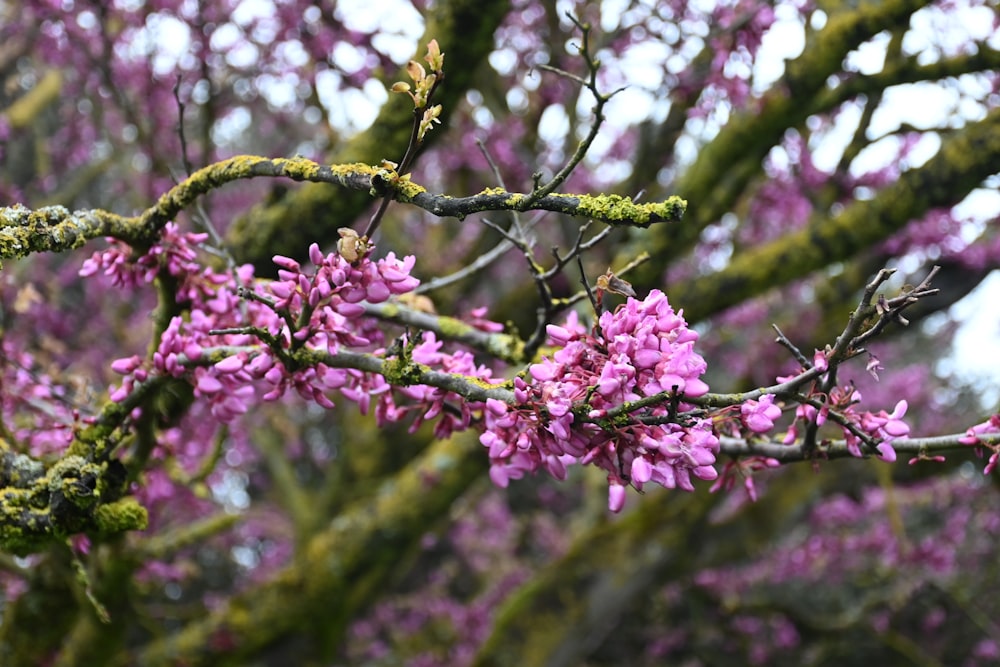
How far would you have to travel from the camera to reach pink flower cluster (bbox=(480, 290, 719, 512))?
1.49 meters

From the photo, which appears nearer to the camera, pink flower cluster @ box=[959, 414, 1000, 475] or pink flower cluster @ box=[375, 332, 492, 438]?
pink flower cluster @ box=[959, 414, 1000, 475]

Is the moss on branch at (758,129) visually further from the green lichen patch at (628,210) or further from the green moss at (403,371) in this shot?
the green lichen patch at (628,210)

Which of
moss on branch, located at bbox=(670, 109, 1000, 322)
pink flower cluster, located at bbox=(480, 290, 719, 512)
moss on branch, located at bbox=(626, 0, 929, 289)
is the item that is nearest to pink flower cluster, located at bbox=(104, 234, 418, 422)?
pink flower cluster, located at bbox=(480, 290, 719, 512)

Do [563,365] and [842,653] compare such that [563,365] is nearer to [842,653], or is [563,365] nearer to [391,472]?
[391,472]

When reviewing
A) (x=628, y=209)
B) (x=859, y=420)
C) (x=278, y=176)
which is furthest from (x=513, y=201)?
(x=859, y=420)

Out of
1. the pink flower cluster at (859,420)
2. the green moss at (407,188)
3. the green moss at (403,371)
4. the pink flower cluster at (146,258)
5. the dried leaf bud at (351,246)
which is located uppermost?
the pink flower cluster at (146,258)

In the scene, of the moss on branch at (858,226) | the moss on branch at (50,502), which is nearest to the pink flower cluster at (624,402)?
the moss on branch at (50,502)

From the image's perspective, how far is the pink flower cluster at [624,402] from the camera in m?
1.49

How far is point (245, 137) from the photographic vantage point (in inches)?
519

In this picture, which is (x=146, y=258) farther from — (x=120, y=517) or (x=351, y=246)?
(x=351, y=246)

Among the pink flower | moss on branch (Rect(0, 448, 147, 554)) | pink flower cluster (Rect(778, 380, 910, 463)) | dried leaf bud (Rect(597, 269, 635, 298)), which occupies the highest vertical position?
dried leaf bud (Rect(597, 269, 635, 298))

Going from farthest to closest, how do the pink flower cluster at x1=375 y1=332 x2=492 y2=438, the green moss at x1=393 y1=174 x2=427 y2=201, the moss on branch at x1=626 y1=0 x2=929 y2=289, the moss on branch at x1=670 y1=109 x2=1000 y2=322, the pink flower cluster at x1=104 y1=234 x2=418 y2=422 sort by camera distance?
the moss on branch at x1=670 y1=109 x2=1000 y2=322 < the moss on branch at x1=626 y1=0 x2=929 y2=289 < the pink flower cluster at x1=375 y1=332 x2=492 y2=438 < the pink flower cluster at x1=104 y1=234 x2=418 y2=422 < the green moss at x1=393 y1=174 x2=427 y2=201

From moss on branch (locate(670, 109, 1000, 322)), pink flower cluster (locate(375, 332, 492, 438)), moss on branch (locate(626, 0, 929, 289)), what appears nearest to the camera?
pink flower cluster (locate(375, 332, 492, 438))

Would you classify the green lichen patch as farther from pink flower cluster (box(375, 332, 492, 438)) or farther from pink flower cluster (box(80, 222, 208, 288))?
pink flower cluster (box(80, 222, 208, 288))
